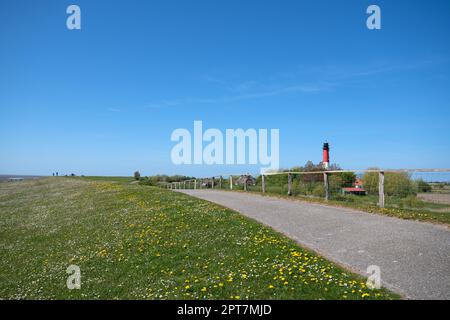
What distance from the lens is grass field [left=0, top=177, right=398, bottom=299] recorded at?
779 centimetres

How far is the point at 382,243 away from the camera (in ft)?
33.6

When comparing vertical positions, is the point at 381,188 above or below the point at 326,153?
below

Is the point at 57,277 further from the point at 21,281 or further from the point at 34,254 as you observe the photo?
the point at 34,254

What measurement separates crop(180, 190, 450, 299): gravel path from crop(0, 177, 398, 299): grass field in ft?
2.48

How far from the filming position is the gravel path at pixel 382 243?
7.39 meters

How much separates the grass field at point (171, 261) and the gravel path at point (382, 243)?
76 centimetres

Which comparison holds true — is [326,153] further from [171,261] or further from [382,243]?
[171,261]

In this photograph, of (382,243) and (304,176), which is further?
(304,176)

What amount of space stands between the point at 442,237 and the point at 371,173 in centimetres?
751

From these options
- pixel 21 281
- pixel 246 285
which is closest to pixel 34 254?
pixel 21 281

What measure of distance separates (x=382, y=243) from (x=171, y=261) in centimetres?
698

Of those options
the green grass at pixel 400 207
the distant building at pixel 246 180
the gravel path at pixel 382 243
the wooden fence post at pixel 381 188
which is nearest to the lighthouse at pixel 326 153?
the distant building at pixel 246 180

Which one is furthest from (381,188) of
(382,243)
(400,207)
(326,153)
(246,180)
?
(326,153)

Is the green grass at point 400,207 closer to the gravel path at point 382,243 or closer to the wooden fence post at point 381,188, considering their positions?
the wooden fence post at point 381,188
